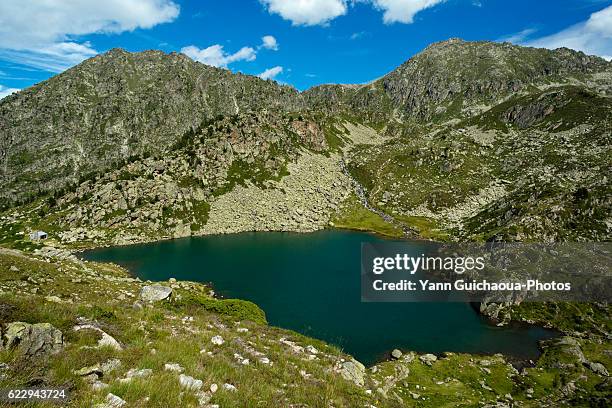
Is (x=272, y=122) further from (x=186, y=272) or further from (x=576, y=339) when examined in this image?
(x=576, y=339)

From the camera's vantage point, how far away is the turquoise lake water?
51531 mm

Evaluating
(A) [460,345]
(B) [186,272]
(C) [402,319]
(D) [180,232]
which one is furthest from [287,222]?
(A) [460,345]

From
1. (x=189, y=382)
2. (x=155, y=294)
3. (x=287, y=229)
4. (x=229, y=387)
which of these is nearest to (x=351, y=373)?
(x=229, y=387)

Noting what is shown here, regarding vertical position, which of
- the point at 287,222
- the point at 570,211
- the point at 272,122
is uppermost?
the point at 272,122

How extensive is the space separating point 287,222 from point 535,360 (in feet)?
317

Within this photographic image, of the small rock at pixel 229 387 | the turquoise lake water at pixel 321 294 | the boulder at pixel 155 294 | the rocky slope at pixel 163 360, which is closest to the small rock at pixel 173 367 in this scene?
the rocky slope at pixel 163 360

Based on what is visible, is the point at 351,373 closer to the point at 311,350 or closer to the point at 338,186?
the point at 311,350

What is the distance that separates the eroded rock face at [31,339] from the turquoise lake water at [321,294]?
1597 inches

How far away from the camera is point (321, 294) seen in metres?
68.1

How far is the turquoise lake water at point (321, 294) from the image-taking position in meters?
51.5

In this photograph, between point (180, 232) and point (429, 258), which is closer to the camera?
point (429, 258)

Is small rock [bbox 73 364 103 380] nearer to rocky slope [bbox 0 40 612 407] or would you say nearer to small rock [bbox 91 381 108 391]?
rocky slope [bbox 0 40 612 407]

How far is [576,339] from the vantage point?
5053cm

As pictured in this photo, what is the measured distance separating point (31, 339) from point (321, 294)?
59.9 m
